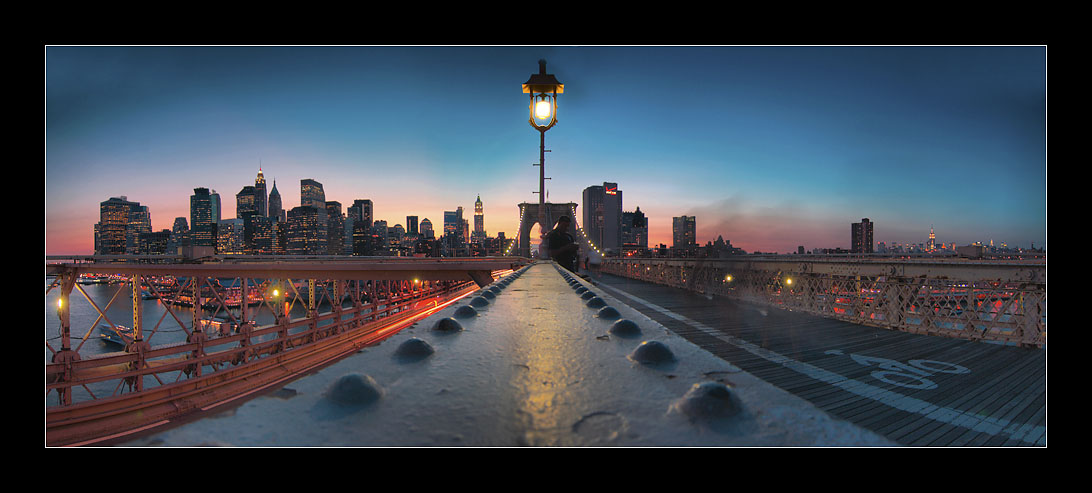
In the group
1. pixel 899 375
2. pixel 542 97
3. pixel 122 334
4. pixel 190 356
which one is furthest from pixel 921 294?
pixel 122 334

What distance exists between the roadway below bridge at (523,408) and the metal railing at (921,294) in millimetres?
16289

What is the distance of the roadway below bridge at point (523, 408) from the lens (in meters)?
1.18

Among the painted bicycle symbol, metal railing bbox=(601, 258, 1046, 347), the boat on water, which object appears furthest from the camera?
metal railing bbox=(601, 258, 1046, 347)

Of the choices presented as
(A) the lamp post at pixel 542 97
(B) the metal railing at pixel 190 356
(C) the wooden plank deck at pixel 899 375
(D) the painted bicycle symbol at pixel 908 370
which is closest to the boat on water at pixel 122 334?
(B) the metal railing at pixel 190 356

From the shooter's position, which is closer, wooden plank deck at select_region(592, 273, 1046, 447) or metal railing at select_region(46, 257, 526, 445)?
wooden plank deck at select_region(592, 273, 1046, 447)

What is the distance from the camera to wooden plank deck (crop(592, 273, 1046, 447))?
651 cm

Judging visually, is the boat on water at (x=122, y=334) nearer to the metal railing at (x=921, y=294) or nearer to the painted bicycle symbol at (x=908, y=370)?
the painted bicycle symbol at (x=908, y=370)

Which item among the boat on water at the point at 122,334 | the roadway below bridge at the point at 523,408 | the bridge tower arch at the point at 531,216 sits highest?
the bridge tower arch at the point at 531,216

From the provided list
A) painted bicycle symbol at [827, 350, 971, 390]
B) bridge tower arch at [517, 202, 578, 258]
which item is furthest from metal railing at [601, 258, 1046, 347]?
bridge tower arch at [517, 202, 578, 258]

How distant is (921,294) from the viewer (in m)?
14.7

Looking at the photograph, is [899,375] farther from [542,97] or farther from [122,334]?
[122,334]

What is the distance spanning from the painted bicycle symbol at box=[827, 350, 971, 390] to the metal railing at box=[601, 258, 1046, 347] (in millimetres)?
3461

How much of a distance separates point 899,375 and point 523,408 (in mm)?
11899

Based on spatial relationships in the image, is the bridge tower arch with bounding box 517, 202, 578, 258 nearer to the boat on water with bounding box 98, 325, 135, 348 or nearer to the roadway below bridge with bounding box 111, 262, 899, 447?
the boat on water with bounding box 98, 325, 135, 348
